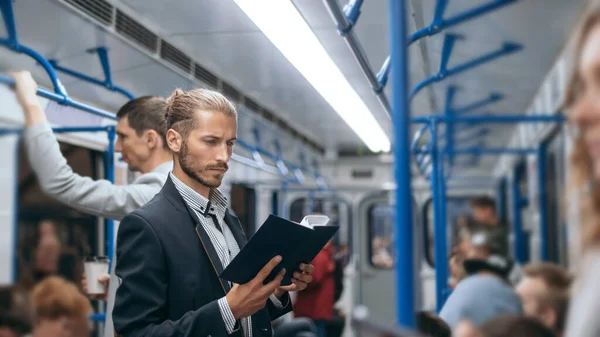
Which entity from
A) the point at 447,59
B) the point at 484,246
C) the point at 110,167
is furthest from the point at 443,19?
the point at 110,167

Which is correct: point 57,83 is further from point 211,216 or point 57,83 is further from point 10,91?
point 211,216

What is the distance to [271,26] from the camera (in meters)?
2.60

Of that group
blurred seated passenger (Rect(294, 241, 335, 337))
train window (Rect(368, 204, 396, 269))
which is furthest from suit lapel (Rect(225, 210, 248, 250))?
train window (Rect(368, 204, 396, 269))

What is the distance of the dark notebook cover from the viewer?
5.07 feet

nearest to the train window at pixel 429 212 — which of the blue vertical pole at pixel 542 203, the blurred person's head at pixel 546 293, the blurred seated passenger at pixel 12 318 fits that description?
the blue vertical pole at pixel 542 203

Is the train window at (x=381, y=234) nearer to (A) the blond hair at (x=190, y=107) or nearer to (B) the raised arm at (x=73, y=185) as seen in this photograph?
(B) the raised arm at (x=73, y=185)

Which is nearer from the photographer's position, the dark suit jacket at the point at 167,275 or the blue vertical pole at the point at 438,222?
the dark suit jacket at the point at 167,275

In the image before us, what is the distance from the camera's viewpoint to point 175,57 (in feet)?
13.9

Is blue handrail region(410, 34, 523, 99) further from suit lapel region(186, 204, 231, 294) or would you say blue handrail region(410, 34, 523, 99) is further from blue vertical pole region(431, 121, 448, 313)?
suit lapel region(186, 204, 231, 294)

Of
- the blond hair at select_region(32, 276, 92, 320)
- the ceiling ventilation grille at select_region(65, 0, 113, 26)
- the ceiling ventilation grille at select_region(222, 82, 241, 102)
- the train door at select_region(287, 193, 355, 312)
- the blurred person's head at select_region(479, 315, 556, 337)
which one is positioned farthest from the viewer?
the train door at select_region(287, 193, 355, 312)

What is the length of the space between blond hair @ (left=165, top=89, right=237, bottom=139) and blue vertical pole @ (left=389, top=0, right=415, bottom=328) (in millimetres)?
579

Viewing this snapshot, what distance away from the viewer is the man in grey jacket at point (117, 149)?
1.88m

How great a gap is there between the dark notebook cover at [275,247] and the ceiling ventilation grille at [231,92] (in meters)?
3.58

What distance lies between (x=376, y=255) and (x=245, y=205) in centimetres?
311
